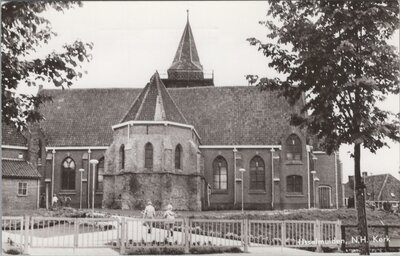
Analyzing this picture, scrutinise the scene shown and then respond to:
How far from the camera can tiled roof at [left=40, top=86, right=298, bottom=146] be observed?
46.2 metres

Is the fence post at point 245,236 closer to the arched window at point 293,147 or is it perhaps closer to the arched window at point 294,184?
the arched window at point 294,184

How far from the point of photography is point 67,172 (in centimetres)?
4619

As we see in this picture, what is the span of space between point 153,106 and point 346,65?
24.3 meters

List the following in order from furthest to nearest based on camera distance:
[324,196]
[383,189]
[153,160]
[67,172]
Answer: [324,196] → [67,172] → [153,160] → [383,189]

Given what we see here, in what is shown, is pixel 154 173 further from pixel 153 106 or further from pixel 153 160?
pixel 153 106

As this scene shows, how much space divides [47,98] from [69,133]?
3208 cm

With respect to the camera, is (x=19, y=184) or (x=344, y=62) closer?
(x=344, y=62)

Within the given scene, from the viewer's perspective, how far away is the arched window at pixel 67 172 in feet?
150

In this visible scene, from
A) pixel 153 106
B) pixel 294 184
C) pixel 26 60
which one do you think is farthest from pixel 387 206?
pixel 294 184

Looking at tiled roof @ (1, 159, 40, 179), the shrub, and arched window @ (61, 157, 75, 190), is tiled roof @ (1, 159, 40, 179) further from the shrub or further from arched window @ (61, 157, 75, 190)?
the shrub

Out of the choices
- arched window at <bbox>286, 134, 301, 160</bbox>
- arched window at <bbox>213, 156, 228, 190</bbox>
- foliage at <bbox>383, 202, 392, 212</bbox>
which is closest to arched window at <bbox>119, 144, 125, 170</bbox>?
arched window at <bbox>213, 156, 228, 190</bbox>

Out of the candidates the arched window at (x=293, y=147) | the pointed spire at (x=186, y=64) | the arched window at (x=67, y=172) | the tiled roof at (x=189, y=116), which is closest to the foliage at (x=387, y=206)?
the arched window at (x=293, y=147)

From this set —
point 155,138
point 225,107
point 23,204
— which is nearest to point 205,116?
point 225,107

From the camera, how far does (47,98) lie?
590 inches
